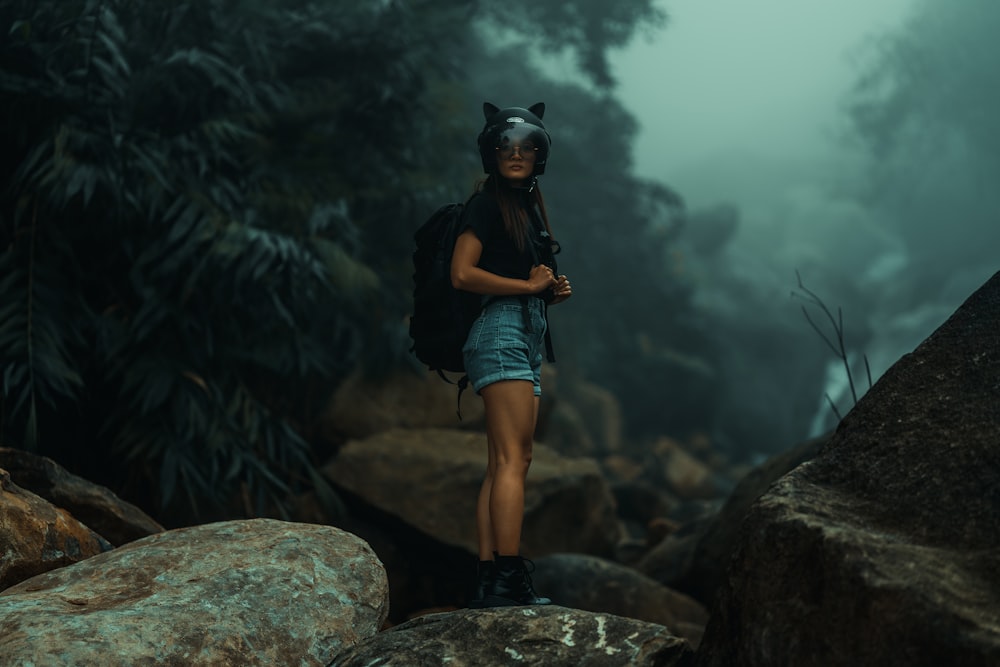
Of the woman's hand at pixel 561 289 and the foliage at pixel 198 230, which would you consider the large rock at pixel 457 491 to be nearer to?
the foliage at pixel 198 230

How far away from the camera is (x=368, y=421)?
26.9ft

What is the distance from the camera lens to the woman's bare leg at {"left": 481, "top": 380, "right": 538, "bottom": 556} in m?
3.46

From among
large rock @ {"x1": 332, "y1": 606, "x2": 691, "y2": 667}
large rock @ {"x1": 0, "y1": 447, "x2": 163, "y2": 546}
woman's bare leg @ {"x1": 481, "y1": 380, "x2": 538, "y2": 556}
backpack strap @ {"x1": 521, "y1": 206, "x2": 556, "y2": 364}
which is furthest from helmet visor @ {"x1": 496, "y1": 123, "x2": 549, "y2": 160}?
large rock @ {"x1": 0, "y1": 447, "x2": 163, "y2": 546}

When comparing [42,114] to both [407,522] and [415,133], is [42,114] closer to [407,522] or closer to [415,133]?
[407,522]

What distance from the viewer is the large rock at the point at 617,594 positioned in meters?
5.50

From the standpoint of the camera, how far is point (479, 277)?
3529 millimetres

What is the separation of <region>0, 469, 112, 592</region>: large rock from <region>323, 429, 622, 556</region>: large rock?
3255 mm

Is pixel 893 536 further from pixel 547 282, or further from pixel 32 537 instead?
pixel 32 537

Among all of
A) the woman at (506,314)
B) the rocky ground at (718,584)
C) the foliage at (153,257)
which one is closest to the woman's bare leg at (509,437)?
the woman at (506,314)

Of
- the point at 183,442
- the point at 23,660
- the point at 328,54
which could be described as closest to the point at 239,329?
the point at 183,442

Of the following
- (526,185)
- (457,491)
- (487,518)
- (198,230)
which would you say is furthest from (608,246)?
(487,518)

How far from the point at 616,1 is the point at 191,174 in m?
13.6

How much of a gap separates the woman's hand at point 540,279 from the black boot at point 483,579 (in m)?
1.00

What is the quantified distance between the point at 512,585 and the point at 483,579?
4.5 inches
